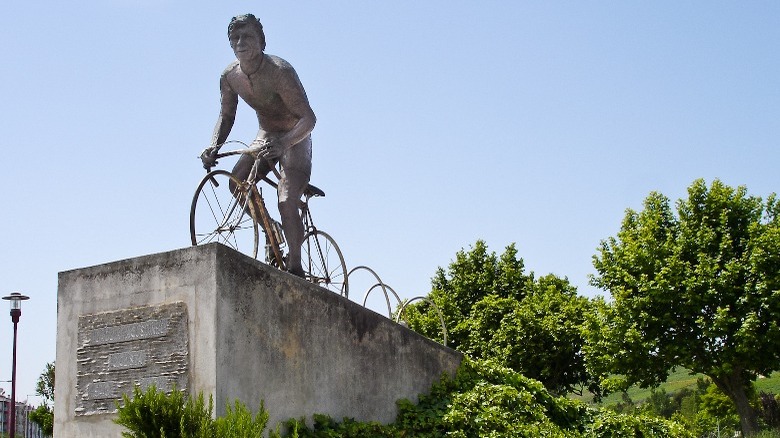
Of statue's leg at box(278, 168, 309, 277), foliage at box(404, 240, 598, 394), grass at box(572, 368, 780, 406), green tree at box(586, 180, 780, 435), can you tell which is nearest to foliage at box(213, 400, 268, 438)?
statue's leg at box(278, 168, 309, 277)

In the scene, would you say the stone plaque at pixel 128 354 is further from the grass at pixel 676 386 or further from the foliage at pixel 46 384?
the grass at pixel 676 386

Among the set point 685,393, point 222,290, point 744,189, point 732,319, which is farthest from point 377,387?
point 685,393

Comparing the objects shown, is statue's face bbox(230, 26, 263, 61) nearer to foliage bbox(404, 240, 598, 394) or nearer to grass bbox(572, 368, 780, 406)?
foliage bbox(404, 240, 598, 394)

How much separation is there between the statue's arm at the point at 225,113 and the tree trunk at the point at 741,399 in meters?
24.2

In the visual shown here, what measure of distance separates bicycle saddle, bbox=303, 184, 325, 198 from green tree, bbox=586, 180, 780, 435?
20018mm

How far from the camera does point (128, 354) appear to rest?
9062mm

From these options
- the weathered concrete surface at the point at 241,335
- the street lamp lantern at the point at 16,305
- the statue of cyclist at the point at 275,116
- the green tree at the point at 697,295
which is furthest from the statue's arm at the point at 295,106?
the green tree at the point at 697,295

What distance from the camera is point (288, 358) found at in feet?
31.3

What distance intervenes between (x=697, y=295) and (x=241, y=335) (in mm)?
22930

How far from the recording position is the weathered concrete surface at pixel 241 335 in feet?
28.8

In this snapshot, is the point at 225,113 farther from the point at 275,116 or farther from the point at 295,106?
the point at 295,106

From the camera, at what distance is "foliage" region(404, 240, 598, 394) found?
33.2 metres

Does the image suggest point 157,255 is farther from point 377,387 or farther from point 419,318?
point 419,318

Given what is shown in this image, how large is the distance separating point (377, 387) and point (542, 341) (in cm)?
2349
